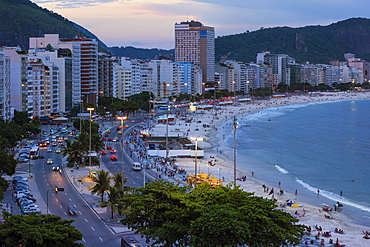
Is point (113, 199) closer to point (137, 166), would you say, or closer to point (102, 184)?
point (102, 184)

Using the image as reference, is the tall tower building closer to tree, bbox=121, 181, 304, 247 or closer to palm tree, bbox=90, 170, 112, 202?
palm tree, bbox=90, 170, 112, 202

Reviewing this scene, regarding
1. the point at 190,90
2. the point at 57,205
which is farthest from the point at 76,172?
the point at 190,90

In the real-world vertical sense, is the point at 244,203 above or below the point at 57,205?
above

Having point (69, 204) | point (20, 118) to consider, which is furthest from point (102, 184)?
point (20, 118)

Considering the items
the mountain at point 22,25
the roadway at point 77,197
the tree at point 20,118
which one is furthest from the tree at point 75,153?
the mountain at point 22,25

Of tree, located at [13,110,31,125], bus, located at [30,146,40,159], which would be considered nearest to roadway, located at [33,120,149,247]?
bus, located at [30,146,40,159]

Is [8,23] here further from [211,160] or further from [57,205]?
[57,205]

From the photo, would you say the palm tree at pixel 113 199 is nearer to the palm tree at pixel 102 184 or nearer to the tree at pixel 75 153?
the palm tree at pixel 102 184
